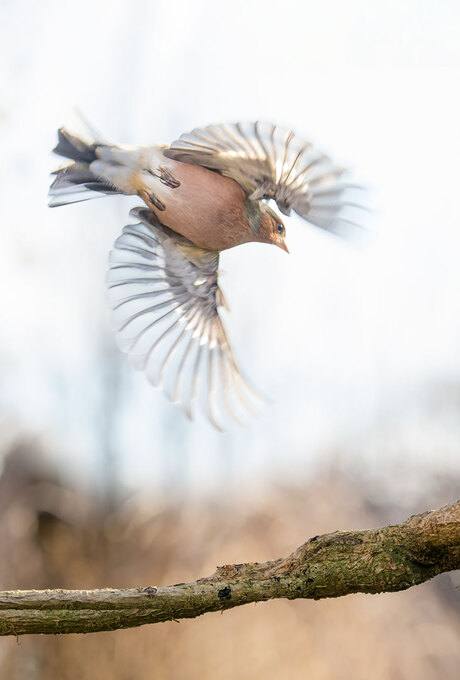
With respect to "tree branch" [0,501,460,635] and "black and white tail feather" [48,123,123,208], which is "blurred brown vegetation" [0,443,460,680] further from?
"black and white tail feather" [48,123,123,208]

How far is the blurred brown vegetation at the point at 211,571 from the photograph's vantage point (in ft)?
5.15

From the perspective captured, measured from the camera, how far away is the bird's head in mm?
691

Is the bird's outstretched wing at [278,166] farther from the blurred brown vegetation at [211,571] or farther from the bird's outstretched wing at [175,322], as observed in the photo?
the blurred brown vegetation at [211,571]

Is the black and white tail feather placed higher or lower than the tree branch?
higher

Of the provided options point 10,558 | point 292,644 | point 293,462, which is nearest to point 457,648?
point 292,644

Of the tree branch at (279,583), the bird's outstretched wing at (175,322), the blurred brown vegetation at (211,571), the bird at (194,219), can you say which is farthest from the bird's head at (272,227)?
the blurred brown vegetation at (211,571)

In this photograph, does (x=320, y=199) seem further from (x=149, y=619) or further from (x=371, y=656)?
(x=371, y=656)

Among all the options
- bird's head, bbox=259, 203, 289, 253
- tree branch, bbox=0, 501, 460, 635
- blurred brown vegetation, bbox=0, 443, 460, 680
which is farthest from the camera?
blurred brown vegetation, bbox=0, 443, 460, 680

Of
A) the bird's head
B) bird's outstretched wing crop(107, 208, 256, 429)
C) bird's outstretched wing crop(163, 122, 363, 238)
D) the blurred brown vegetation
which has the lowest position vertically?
the blurred brown vegetation

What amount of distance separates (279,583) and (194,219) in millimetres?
374

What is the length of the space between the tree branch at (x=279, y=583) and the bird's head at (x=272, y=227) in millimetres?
293

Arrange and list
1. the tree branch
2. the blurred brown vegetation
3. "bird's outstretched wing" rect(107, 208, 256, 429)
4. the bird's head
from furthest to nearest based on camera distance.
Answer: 1. the blurred brown vegetation
2. "bird's outstretched wing" rect(107, 208, 256, 429)
3. the bird's head
4. the tree branch

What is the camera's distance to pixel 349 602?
165 centimetres

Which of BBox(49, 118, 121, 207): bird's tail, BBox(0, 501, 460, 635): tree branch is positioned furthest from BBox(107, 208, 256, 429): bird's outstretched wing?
BBox(0, 501, 460, 635): tree branch
